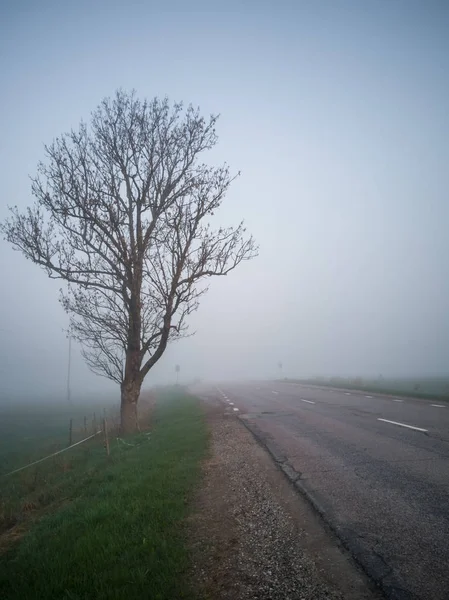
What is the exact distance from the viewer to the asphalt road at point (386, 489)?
10.3 ft

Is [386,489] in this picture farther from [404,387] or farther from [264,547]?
[404,387]

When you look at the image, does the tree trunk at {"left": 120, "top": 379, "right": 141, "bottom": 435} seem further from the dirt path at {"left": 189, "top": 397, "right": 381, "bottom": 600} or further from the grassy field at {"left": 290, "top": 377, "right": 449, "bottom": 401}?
the grassy field at {"left": 290, "top": 377, "right": 449, "bottom": 401}

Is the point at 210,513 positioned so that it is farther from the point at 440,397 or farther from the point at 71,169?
the point at 440,397

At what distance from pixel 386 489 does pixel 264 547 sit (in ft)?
7.80

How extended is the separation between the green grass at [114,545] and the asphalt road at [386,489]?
1.90 meters

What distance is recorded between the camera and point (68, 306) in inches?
591

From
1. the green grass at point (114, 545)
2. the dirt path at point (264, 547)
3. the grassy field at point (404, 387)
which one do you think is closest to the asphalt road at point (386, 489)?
the dirt path at point (264, 547)

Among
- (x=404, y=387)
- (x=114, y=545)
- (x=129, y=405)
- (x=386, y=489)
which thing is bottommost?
(x=404, y=387)

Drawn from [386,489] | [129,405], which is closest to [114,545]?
[386,489]

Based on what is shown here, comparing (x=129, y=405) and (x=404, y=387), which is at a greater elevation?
(x=129, y=405)

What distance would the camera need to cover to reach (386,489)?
5105 mm

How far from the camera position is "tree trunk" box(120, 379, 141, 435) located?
563 inches

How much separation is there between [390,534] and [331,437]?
220 inches

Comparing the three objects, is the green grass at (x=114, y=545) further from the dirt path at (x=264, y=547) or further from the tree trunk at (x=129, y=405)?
the tree trunk at (x=129, y=405)
